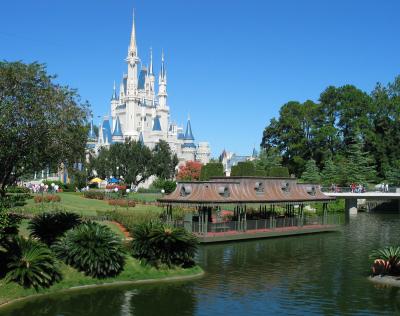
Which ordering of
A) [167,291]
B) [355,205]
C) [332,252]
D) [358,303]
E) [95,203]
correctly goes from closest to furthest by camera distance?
[358,303]
[167,291]
[332,252]
[95,203]
[355,205]

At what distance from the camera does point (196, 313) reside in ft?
60.3

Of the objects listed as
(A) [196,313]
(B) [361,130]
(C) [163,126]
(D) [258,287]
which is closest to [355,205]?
(B) [361,130]

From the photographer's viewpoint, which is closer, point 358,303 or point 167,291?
point 358,303

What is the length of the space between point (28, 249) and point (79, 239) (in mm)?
2170

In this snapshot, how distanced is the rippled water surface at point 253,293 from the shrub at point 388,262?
2.79 ft

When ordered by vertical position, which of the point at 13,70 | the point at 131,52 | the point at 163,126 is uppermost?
the point at 131,52

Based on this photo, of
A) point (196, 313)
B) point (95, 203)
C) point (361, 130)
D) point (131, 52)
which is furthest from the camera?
point (131, 52)

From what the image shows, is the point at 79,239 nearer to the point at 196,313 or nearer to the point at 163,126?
the point at 196,313

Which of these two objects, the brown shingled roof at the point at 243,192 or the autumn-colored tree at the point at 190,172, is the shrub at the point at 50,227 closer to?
the brown shingled roof at the point at 243,192

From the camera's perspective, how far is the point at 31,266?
20.2m

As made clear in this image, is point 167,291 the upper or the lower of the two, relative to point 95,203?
lower

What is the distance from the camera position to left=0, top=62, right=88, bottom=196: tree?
1074 inches

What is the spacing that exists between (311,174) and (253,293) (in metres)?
60.7

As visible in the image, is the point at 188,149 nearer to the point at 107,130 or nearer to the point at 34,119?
the point at 107,130
